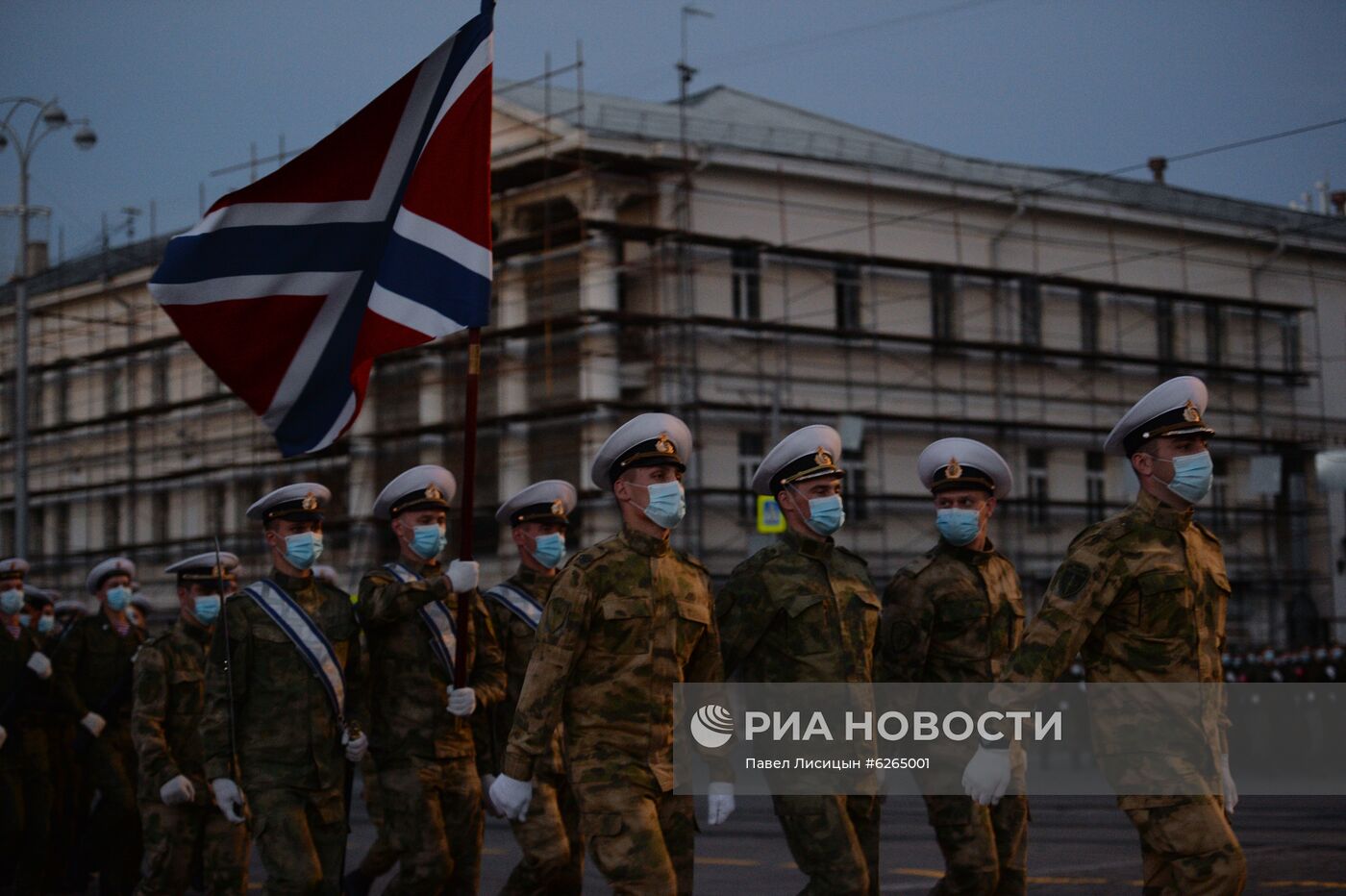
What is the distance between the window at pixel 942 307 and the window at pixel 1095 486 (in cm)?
435

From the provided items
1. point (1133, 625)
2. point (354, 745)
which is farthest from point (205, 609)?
point (1133, 625)

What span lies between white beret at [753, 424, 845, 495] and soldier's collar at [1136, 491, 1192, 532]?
58.5 inches

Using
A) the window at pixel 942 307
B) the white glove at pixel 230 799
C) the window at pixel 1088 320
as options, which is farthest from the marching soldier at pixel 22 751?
the window at pixel 1088 320

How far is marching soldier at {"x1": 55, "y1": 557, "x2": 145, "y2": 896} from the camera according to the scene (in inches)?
472

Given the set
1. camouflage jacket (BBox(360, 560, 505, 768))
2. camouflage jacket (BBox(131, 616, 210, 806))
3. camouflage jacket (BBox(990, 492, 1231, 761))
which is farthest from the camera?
camouflage jacket (BBox(131, 616, 210, 806))

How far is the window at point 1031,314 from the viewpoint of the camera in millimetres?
40625

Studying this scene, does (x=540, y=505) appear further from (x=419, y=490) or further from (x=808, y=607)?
(x=808, y=607)

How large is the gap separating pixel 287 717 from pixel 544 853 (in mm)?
1299

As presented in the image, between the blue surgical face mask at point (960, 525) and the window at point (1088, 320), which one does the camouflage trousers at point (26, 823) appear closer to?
the blue surgical face mask at point (960, 525)

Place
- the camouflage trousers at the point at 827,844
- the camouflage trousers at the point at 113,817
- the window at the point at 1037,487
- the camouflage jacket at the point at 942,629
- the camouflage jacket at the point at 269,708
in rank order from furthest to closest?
the window at the point at 1037,487 → the camouflage trousers at the point at 113,817 → the camouflage jacket at the point at 269,708 → the camouflage jacket at the point at 942,629 → the camouflage trousers at the point at 827,844

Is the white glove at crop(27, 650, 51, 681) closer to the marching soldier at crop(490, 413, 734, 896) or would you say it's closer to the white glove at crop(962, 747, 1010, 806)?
the marching soldier at crop(490, 413, 734, 896)

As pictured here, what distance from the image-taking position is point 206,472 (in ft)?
142

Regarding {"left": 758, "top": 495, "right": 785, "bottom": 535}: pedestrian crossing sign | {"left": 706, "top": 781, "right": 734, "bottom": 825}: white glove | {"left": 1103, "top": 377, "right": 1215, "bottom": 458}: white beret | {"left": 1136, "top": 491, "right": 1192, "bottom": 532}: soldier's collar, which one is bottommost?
{"left": 706, "top": 781, "right": 734, "bottom": 825}: white glove

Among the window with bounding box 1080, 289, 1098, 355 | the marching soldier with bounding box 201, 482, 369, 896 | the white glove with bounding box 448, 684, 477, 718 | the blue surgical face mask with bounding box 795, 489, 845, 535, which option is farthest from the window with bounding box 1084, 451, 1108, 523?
the blue surgical face mask with bounding box 795, 489, 845, 535
